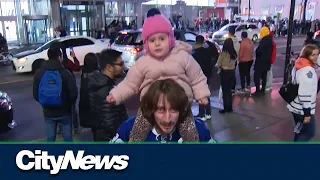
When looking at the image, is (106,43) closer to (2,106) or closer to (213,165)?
(2,106)

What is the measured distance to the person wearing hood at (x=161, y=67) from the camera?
97.6 inches

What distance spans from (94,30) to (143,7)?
7.86m

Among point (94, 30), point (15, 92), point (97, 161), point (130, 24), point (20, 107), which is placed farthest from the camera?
point (130, 24)

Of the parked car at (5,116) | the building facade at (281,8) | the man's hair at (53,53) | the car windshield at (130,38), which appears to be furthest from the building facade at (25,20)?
the building facade at (281,8)

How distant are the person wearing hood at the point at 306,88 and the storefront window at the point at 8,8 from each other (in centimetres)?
2297

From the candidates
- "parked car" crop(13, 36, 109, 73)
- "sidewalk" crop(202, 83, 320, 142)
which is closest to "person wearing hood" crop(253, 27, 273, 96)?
"sidewalk" crop(202, 83, 320, 142)

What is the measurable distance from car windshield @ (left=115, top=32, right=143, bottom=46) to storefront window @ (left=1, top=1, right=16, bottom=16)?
1440 cm

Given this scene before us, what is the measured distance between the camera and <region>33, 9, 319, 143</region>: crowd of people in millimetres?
1917

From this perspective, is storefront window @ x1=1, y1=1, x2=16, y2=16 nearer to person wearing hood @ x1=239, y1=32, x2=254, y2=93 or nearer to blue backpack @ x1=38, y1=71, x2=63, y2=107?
person wearing hood @ x1=239, y1=32, x2=254, y2=93

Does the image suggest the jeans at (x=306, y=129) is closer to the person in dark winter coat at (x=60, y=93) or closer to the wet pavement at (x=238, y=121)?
the wet pavement at (x=238, y=121)

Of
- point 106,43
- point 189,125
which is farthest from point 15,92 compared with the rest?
point 189,125

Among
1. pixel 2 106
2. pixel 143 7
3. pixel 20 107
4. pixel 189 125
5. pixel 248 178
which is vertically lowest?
pixel 20 107

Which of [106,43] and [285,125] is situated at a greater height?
[106,43]

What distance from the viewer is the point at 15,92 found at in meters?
9.46
